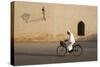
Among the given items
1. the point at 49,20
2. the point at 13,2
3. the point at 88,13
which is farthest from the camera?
the point at 88,13

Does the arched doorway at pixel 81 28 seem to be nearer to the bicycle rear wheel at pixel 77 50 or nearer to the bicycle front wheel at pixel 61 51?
the bicycle rear wheel at pixel 77 50

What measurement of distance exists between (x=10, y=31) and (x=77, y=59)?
2.47 ft

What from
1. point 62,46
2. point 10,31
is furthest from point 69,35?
point 10,31

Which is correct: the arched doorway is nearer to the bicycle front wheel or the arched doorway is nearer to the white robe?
the white robe

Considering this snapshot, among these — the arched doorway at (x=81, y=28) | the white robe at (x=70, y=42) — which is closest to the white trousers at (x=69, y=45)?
the white robe at (x=70, y=42)

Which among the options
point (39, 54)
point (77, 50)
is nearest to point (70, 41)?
point (77, 50)

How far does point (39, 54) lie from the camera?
2137 millimetres

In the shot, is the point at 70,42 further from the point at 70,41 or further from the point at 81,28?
the point at 81,28

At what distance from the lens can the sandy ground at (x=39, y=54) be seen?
6.75ft

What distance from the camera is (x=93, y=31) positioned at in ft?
7.81

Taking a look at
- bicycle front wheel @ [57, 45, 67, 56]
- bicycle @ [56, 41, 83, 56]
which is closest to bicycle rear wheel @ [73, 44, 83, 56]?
bicycle @ [56, 41, 83, 56]

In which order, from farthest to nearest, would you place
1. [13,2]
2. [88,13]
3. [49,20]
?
[88,13]
[49,20]
[13,2]
